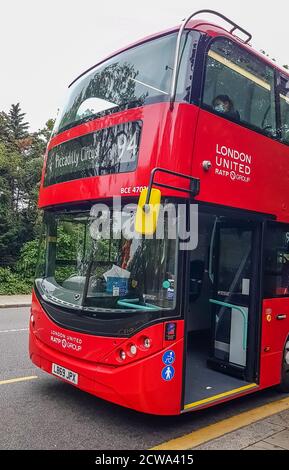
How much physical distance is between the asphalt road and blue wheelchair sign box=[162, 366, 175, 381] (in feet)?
2.01

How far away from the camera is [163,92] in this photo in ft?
14.9

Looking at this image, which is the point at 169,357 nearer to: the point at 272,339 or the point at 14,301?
the point at 272,339

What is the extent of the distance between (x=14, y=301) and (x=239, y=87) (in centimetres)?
1263

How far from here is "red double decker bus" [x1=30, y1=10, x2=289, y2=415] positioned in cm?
438

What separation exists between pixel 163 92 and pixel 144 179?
3.04ft

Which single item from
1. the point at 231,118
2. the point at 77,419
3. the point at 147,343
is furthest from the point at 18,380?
the point at 231,118

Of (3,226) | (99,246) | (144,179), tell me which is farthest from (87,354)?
(3,226)

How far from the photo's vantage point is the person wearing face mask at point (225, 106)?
4848mm

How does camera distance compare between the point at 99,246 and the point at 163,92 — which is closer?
the point at 163,92

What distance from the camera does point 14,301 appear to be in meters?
15.7

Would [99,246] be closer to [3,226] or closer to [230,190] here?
[230,190]

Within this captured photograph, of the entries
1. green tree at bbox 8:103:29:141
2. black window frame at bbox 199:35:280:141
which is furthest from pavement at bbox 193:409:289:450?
green tree at bbox 8:103:29:141

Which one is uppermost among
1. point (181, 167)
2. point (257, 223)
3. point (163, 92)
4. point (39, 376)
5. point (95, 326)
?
point (163, 92)

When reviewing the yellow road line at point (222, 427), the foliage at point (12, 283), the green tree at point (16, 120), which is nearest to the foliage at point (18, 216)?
the foliage at point (12, 283)
